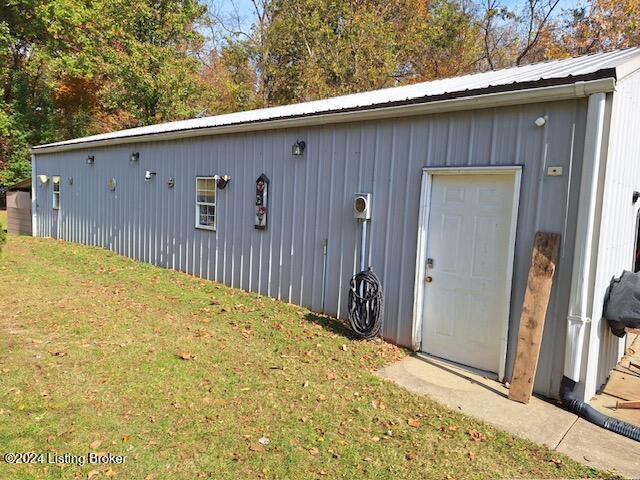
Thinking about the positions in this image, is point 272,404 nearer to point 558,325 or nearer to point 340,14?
point 558,325

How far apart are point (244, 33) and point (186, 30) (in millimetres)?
2921

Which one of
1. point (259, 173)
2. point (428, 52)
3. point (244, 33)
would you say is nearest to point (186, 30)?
point (244, 33)

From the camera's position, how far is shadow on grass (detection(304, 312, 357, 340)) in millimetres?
5715

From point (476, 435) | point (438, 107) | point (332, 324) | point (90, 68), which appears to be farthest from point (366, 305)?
point (90, 68)

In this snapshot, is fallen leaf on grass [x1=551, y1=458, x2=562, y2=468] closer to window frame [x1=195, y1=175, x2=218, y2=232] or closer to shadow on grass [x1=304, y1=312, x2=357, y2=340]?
shadow on grass [x1=304, y1=312, x2=357, y2=340]

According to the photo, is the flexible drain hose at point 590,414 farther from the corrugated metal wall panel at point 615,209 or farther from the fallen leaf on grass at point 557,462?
the fallen leaf on grass at point 557,462

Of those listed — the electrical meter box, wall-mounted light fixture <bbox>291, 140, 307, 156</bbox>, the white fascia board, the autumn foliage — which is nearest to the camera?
the white fascia board

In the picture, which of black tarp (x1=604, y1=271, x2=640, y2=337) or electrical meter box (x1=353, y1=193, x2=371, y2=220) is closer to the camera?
black tarp (x1=604, y1=271, x2=640, y2=337)

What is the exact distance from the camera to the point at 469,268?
478cm

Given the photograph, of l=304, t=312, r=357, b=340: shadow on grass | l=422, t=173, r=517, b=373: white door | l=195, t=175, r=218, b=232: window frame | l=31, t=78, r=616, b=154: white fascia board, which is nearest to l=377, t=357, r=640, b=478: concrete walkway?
l=422, t=173, r=517, b=373: white door

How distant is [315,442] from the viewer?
3271 mm

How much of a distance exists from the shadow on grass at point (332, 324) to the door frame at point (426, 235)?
2.92 ft

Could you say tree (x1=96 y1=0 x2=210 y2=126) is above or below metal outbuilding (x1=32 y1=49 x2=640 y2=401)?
above

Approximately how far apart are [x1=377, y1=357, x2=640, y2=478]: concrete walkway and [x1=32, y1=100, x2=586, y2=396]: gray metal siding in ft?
1.35
